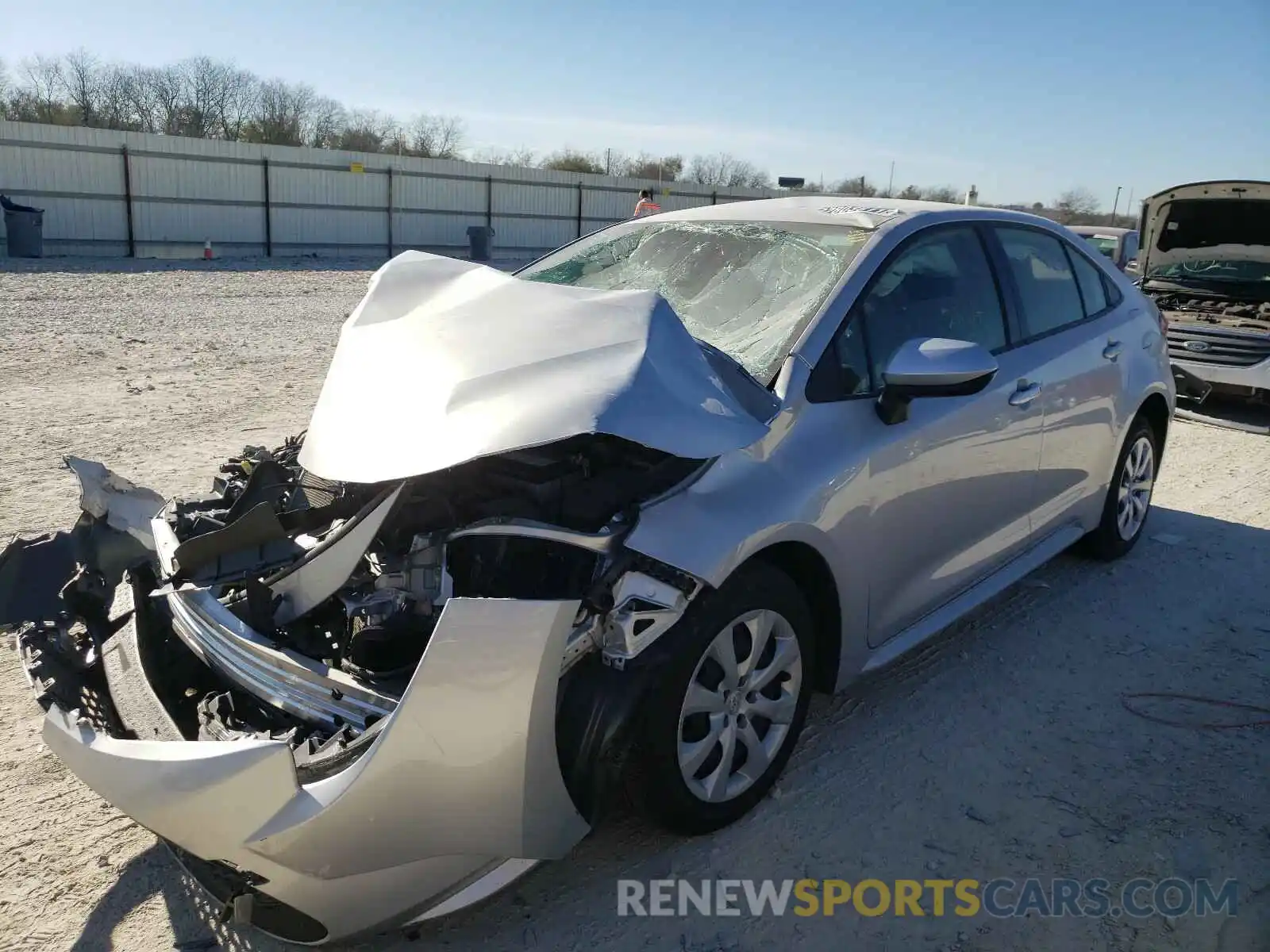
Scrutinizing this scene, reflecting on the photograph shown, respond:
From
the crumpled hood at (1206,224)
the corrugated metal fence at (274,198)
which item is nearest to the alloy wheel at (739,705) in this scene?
the crumpled hood at (1206,224)

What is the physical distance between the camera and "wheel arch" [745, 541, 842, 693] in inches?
112

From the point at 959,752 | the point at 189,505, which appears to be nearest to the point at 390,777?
the point at 189,505

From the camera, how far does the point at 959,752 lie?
10.8 ft

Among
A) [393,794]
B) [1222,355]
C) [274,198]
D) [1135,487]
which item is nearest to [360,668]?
[393,794]

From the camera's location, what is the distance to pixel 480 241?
23594 mm

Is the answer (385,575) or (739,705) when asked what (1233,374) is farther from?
(385,575)

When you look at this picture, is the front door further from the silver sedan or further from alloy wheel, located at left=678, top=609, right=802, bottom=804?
alloy wheel, located at left=678, top=609, right=802, bottom=804

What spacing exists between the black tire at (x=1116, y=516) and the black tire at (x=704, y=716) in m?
2.60

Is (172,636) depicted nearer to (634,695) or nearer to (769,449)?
(634,695)

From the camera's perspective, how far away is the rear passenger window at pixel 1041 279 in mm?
4051

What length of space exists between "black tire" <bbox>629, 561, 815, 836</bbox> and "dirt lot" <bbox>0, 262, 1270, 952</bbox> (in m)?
0.12

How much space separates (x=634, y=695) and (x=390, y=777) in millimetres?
619

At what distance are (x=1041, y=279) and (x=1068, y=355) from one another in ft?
1.21

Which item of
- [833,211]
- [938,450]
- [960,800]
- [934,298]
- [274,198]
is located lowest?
[960,800]
